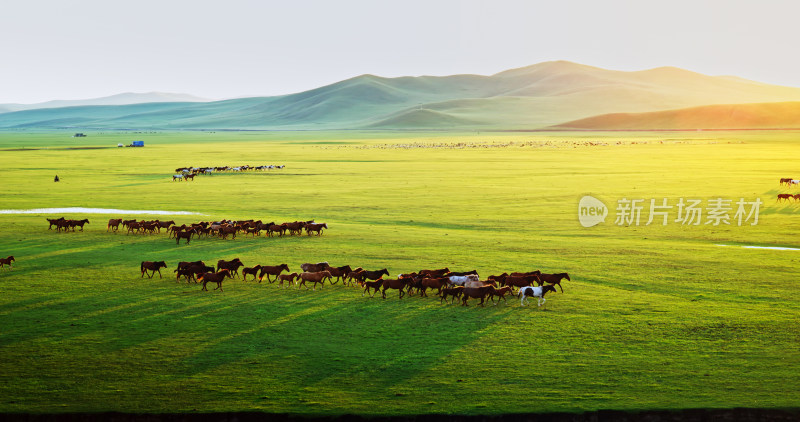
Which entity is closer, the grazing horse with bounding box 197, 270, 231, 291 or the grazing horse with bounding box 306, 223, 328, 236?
the grazing horse with bounding box 197, 270, 231, 291

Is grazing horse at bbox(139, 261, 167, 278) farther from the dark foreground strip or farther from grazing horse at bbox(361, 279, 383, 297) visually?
the dark foreground strip

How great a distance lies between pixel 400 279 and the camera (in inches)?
816

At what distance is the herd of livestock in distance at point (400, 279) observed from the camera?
2009cm

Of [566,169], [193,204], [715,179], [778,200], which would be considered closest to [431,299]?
[193,204]

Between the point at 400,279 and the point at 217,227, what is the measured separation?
512 inches

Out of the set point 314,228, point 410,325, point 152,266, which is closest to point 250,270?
point 152,266

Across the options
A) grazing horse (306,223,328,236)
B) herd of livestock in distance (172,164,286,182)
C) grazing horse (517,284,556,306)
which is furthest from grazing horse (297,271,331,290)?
herd of livestock in distance (172,164,286,182)

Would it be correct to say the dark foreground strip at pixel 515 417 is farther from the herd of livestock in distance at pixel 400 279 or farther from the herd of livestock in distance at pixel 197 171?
the herd of livestock in distance at pixel 197 171

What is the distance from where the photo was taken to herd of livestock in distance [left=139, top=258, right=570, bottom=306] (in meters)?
20.1

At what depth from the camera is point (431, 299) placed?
20578mm

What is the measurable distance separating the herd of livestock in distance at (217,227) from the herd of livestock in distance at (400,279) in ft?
23.2

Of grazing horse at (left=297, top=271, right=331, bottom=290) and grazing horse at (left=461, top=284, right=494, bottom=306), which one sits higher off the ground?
grazing horse at (left=297, top=271, right=331, bottom=290)

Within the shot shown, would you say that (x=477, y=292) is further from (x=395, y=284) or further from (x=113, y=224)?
(x=113, y=224)

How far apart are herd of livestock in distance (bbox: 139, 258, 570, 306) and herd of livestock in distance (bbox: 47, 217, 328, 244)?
23.2 feet
